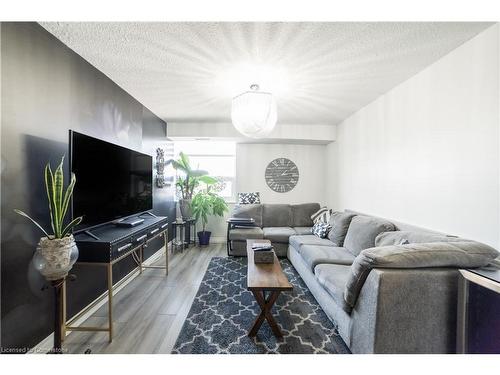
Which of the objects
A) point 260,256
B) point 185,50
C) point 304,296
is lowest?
point 304,296

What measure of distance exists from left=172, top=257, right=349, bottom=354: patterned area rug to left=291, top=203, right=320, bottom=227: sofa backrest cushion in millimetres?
1689

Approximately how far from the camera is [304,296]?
2.42 meters

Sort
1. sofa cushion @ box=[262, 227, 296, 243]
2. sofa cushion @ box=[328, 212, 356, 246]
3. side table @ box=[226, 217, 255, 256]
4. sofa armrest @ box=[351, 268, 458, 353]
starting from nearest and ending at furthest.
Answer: sofa armrest @ box=[351, 268, 458, 353], sofa cushion @ box=[328, 212, 356, 246], sofa cushion @ box=[262, 227, 296, 243], side table @ box=[226, 217, 255, 256]

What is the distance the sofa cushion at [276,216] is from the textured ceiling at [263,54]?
2216mm

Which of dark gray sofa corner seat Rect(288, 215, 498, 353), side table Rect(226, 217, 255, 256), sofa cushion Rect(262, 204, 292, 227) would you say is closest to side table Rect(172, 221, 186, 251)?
side table Rect(226, 217, 255, 256)

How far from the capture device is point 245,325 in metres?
1.91

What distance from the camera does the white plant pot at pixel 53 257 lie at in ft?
4.39

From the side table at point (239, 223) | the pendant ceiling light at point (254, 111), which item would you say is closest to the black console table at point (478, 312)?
the pendant ceiling light at point (254, 111)

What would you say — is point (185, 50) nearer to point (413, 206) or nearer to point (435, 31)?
point (435, 31)

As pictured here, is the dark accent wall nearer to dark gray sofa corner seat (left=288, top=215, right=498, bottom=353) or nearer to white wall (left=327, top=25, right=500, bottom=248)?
dark gray sofa corner seat (left=288, top=215, right=498, bottom=353)

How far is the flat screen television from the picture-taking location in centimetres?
172

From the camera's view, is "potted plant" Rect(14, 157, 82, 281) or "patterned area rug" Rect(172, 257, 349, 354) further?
"patterned area rug" Rect(172, 257, 349, 354)
